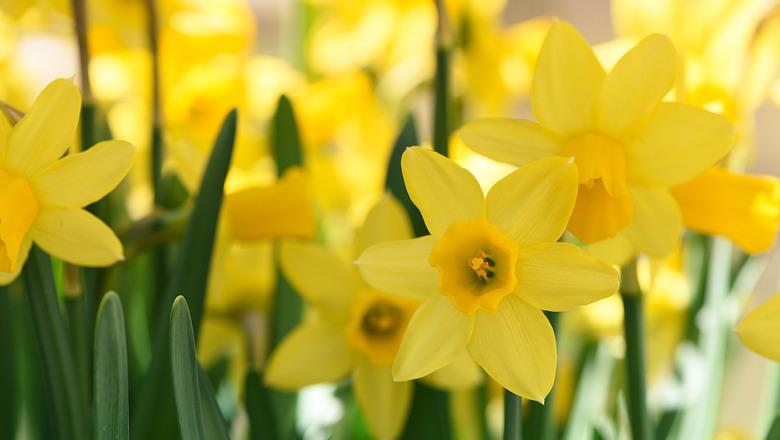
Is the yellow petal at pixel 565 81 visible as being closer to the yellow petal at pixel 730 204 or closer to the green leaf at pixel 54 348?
the yellow petal at pixel 730 204

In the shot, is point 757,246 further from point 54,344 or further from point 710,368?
point 54,344

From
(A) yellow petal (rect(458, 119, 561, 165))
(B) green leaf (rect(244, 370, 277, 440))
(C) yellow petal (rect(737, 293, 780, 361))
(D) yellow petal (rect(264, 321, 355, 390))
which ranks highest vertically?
(A) yellow petal (rect(458, 119, 561, 165))

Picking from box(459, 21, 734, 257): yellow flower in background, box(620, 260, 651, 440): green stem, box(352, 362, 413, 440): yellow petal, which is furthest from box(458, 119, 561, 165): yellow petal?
box(352, 362, 413, 440): yellow petal

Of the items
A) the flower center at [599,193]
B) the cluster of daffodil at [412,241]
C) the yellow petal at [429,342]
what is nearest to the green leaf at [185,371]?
the cluster of daffodil at [412,241]

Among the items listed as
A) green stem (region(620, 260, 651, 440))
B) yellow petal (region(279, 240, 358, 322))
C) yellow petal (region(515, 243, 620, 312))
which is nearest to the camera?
yellow petal (region(515, 243, 620, 312))

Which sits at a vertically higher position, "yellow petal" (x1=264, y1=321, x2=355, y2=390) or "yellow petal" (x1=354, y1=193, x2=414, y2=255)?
"yellow petal" (x1=354, y1=193, x2=414, y2=255)

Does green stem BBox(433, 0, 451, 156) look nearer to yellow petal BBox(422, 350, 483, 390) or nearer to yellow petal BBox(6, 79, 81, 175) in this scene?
yellow petal BBox(422, 350, 483, 390)

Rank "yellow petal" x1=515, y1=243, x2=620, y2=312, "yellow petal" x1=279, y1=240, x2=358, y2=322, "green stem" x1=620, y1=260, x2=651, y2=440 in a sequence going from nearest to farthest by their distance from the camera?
"yellow petal" x1=515, y1=243, x2=620, y2=312 < "green stem" x1=620, y1=260, x2=651, y2=440 < "yellow petal" x1=279, y1=240, x2=358, y2=322
